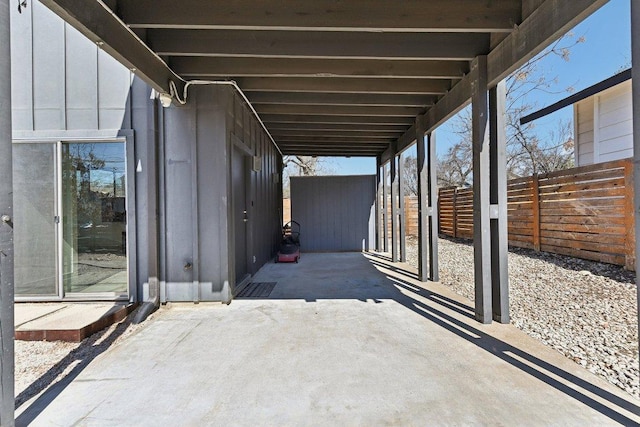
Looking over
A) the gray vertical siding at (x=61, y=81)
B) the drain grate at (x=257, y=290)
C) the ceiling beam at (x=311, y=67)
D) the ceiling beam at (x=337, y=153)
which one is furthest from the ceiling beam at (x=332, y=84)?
the ceiling beam at (x=337, y=153)

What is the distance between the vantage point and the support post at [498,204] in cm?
312

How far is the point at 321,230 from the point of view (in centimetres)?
907

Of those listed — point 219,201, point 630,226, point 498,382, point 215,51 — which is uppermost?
point 215,51

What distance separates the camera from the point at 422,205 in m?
5.14

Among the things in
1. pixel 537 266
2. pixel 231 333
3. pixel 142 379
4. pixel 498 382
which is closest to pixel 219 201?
pixel 231 333

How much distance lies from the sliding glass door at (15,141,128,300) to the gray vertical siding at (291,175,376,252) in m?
5.58

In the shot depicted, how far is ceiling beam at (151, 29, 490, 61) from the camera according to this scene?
302 cm

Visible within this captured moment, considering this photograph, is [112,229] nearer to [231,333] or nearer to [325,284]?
[231,333]

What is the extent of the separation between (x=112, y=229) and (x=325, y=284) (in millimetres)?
2887

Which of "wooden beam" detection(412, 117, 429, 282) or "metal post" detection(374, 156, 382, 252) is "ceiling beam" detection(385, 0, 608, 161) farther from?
"metal post" detection(374, 156, 382, 252)

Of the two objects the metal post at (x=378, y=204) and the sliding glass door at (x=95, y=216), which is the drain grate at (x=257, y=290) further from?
the metal post at (x=378, y=204)

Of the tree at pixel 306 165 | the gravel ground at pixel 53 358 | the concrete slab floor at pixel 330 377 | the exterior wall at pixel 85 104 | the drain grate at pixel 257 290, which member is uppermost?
the tree at pixel 306 165

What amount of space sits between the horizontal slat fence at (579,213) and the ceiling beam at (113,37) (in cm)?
597

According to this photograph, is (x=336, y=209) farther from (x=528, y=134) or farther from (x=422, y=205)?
(x=528, y=134)
